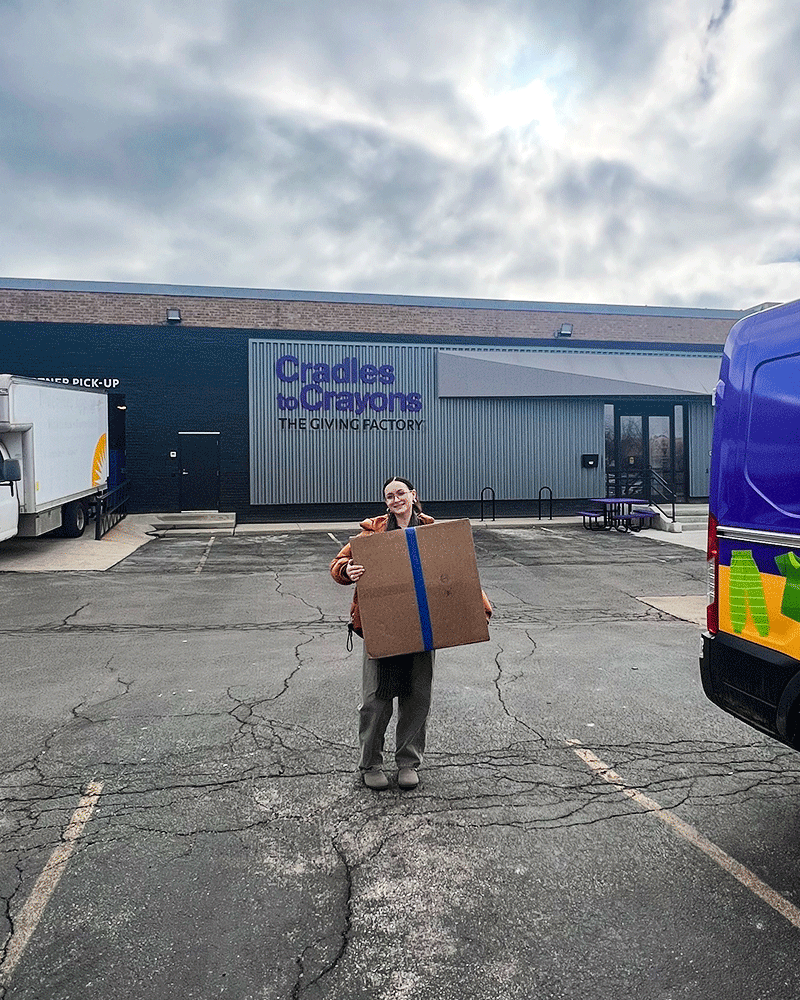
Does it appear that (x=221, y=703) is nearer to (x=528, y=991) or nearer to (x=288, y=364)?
(x=528, y=991)

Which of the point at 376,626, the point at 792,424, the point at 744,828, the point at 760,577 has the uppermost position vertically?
the point at 792,424

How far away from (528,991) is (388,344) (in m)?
21.4

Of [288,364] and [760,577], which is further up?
[288,364]

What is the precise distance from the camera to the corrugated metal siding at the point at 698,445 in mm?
24906

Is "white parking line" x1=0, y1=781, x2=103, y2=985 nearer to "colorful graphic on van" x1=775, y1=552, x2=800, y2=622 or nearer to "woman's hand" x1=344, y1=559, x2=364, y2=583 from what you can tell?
"woman's hand" x1=344, y1=559, x2=364, y2=583

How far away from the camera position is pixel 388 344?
75.3 ft

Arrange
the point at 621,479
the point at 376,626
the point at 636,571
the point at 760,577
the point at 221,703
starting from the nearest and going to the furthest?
the point at 760,577 < the point at 376,626 < the point at 221,703 < the point at 636,571 < the point at 621,479

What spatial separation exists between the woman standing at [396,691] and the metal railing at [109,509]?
14.2 metres

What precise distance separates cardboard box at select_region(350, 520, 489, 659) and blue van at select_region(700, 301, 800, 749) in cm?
137

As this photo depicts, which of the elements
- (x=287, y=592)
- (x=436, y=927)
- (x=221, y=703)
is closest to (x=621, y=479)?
(x=287, y=592)

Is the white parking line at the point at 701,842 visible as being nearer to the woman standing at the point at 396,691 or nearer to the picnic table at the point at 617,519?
the woman standing at the point at 396,691

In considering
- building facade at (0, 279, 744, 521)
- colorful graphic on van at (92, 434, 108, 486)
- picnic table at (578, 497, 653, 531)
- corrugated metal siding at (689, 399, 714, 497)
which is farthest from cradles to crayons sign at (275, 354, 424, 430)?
corrugated metal siding at (689, 399, 714, 497)

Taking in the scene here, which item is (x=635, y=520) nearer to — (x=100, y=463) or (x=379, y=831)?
(x=100, y=463)

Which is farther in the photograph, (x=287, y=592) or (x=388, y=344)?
(x=388, y=344)
